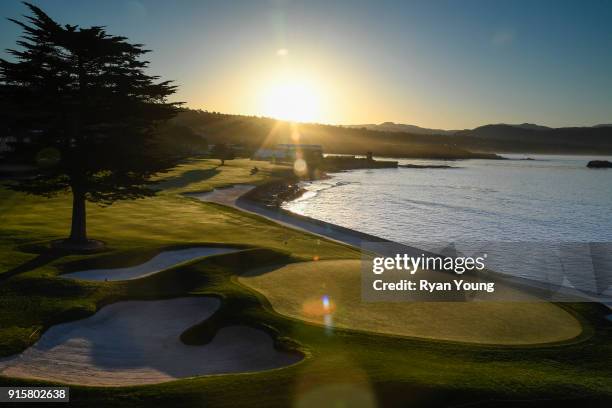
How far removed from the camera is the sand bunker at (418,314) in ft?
48.7

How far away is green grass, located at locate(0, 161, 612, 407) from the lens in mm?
10547

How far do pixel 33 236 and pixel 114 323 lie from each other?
13.3 m

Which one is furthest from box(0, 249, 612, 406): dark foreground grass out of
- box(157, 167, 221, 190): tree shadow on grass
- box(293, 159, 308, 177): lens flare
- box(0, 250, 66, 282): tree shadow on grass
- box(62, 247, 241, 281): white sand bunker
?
box(293, 159, 308, 177): lens flare

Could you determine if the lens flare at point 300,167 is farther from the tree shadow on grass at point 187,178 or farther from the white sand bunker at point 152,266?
the white sand bunker at point 152,266

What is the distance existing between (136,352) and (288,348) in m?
4.38

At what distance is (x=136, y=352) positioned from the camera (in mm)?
13547

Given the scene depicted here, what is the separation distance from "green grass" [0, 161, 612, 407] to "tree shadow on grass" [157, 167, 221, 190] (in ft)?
116

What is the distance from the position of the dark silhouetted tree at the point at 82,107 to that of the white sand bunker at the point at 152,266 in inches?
144

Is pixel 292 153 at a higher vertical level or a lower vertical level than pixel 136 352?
higher

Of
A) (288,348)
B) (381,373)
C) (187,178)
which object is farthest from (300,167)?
(381,373)

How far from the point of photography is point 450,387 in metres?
10.8

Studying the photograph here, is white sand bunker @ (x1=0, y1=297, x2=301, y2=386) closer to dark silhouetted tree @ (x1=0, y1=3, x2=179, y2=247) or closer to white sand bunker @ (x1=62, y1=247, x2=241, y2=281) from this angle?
white sand bunker @ (x1=62, y1=247, x2=241, y2=281)

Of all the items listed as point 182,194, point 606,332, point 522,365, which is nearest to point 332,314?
point 522,365

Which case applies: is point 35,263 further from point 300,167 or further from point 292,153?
point 292,153
